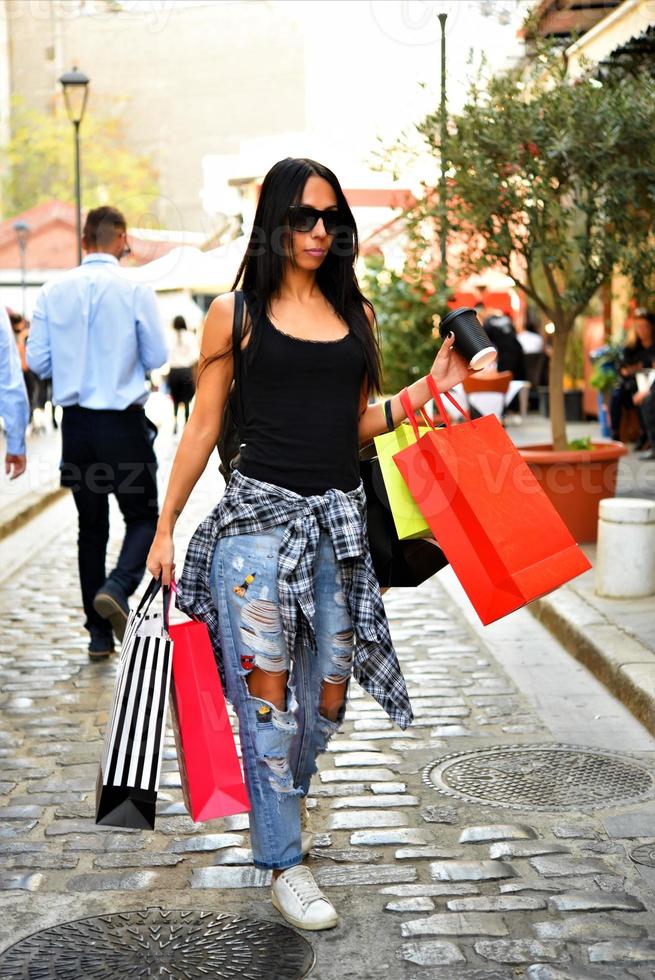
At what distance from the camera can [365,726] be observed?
5.50 m

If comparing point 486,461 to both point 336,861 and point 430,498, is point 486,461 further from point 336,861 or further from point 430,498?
point 336,861

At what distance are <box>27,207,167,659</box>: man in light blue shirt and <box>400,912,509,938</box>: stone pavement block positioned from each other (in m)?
3.13

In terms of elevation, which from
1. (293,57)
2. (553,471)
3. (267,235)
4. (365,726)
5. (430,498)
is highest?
(293,57)

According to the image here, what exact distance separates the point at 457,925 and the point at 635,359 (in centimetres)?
1249

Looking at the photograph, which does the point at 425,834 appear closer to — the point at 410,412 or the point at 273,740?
the point at 273,740

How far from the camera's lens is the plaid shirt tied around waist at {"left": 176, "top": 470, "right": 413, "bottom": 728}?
3.38 m

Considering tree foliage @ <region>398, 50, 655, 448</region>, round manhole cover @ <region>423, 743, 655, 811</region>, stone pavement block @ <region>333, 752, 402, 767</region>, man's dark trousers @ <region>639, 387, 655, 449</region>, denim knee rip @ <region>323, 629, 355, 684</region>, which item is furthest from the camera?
man's dark trousers @ <region>639, 387, 655, 449</region>

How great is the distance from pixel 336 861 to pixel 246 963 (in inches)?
29.2

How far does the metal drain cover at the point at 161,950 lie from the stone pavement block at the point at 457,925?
291 mm

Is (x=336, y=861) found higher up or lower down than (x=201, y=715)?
lower down

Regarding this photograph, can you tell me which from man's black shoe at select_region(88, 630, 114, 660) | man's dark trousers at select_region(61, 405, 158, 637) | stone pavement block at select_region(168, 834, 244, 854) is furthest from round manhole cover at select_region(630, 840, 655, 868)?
man's black shoe at select_region(88, 630, 114, 660)

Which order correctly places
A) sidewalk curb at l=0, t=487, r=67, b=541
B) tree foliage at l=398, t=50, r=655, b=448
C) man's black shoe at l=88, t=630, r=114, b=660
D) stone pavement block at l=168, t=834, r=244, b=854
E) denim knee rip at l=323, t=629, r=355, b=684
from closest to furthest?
1. denim knee rip at l=323, t=629, r=355, b=684
2. stone pavement block at l=168, t=834, r=244, b=854
3. man's black shoe at l=88, t=630, r=114, b=660
4. tree foliage at l=398, t=50, r=655, b=448
5. sidewalk curb at l=0, t=487, r=67, b=541

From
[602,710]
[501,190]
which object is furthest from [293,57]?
[602,710]

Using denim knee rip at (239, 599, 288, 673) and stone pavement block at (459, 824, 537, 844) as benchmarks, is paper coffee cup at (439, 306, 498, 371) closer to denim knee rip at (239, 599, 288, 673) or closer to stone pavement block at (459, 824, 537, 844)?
denim knee rip at (239, 599, 288, 673)
